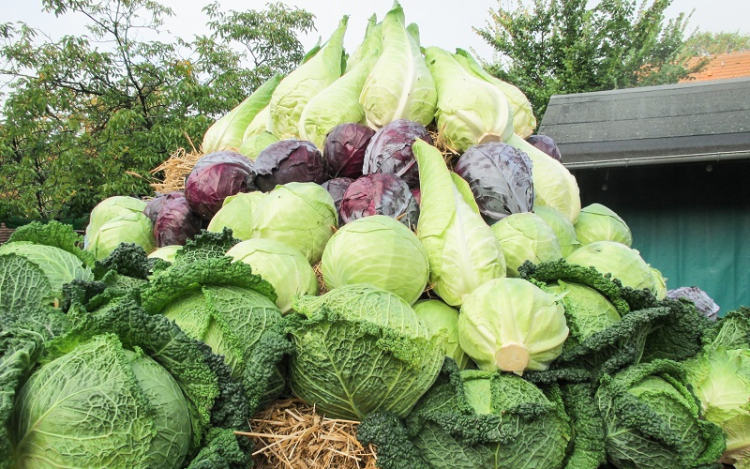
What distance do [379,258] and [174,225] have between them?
1502 mm

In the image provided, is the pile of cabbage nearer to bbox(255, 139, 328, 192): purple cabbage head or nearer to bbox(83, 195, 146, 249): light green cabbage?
bbox(255, 139, 328, 192): purple cabbage head

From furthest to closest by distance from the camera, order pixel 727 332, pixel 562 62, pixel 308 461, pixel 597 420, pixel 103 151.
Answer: pixel 562 62
pixel 103 151
pixel 727 332
pixel 597 420
pixel 308 461

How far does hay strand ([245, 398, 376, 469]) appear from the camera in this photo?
1.67 m

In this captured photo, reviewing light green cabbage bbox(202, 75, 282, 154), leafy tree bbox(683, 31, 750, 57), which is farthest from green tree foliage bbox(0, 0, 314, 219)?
leafy tree bbox(683, 31, 750, 57)

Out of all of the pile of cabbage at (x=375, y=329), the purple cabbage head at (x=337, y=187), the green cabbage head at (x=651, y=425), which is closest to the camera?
the pile of cabbage at (x=375, y=329)

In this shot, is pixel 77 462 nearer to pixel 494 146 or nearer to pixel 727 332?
pixel 494 146

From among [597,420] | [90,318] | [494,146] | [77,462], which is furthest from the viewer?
[494,146]

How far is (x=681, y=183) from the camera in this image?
20.3 ft

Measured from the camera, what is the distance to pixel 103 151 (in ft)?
35.4

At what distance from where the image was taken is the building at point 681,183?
19.3 ft

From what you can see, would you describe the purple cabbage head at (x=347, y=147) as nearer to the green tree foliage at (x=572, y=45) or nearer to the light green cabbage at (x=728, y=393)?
the light green cabbage at (x=728, y=393)

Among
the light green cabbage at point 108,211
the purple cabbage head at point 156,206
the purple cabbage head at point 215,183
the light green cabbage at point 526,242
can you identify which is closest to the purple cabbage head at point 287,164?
the purple cabbage head at point 215,183

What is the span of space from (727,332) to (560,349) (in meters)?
1.12

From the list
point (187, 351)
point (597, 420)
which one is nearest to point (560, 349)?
point (597, 420)
